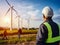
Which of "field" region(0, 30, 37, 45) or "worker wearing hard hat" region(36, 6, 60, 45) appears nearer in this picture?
"worker wearing hard hat" region(36, 6, 60, 45)

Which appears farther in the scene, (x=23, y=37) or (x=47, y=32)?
(x=23, y=37)

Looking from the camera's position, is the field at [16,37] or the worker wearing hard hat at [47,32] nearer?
the worker wearing hard hat at [47,32]

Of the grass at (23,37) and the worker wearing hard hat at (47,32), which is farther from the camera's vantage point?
the grass at (23,37)

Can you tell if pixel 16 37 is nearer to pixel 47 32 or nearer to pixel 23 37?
pixel 23 37

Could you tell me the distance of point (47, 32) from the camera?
2881mm

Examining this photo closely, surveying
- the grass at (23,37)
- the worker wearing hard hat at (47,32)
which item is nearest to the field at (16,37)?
the grass at (23,37)

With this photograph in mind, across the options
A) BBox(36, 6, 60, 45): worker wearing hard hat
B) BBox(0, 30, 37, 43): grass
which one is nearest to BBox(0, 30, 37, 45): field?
BBox(0, 30, 37, 43): grass

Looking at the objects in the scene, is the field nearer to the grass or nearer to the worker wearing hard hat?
the grass

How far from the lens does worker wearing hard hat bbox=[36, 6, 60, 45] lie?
113 inches

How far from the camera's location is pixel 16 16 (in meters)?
5.35

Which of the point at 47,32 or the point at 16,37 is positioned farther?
the point at 16,37

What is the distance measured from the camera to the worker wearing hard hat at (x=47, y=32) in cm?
287

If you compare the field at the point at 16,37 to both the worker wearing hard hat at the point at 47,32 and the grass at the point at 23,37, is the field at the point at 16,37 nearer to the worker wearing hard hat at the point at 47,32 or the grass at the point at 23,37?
the grass at the point at 23,37

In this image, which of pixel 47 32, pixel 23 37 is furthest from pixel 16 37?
pixel 47 32
